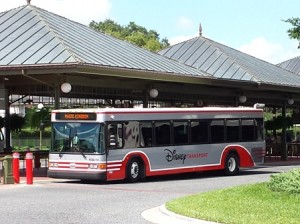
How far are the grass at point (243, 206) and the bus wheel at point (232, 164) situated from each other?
30.6 ft

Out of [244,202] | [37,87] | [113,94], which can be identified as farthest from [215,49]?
[244,202]

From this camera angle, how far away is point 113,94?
100 feet

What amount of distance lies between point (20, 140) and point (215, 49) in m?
25.3

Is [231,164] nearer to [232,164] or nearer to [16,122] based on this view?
[232,164]

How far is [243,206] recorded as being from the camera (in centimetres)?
1301

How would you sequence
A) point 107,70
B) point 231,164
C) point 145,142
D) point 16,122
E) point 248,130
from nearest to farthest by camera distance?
point 145,142
point 107,70
point 231,164
point 248,130
point 16,122

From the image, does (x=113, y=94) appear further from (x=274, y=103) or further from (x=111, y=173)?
(x=274, y=103)

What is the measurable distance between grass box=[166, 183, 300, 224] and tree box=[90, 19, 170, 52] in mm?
78364

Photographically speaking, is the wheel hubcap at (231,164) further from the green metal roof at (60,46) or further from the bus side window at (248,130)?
the green metal roof at (60,46)

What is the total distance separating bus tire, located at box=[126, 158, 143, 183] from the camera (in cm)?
2162

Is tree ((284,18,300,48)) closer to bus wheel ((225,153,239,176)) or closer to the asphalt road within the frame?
the asphalt road

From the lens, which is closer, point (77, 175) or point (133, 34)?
point (77, 175)

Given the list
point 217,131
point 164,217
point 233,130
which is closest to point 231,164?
point 233,130

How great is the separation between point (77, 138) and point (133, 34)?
315 ft
